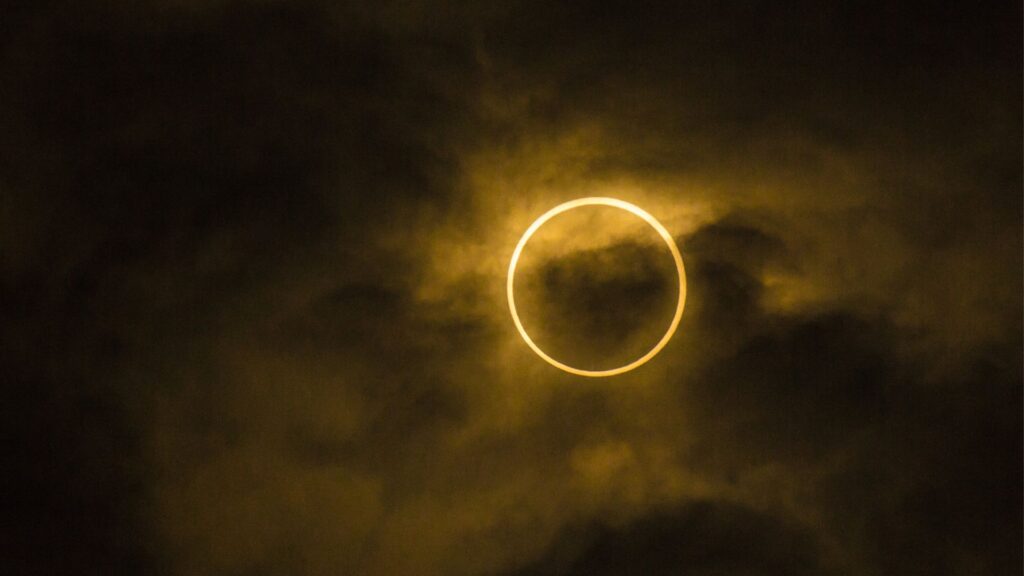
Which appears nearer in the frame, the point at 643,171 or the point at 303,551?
the point at 643,171

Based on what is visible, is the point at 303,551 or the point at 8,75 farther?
the point at 303,551

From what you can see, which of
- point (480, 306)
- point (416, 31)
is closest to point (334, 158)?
point (416, 31)

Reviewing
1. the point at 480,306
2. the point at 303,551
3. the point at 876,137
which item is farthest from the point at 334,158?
the point at 876,137

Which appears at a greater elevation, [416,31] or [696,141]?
[416,31]

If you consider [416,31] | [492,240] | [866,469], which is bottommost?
[866,469]

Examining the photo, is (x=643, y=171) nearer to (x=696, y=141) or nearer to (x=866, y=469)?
(x=696, y=141)

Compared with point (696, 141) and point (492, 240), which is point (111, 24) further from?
point (696, 141)
